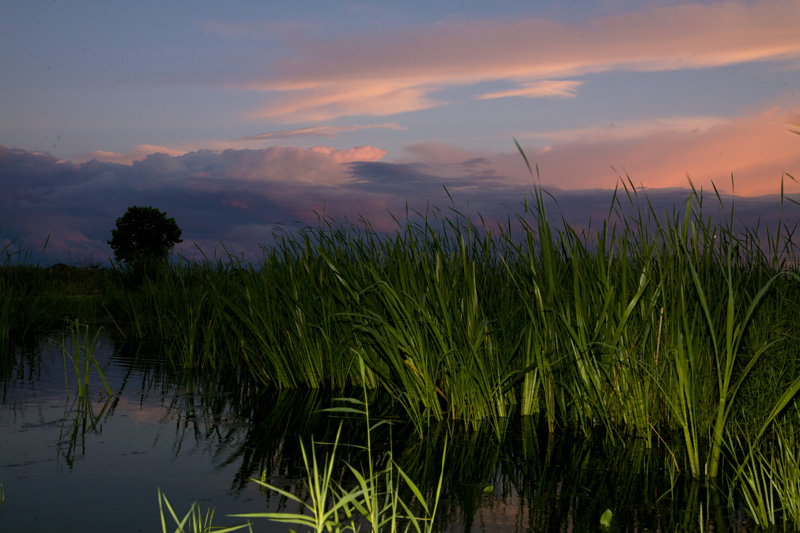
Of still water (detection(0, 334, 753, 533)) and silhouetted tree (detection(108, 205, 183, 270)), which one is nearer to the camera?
still water (detection(0, 334, 753, 533))

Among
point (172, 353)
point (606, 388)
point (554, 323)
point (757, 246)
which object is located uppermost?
point (757, 246)

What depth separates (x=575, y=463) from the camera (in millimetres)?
3678

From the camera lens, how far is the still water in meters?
2.98

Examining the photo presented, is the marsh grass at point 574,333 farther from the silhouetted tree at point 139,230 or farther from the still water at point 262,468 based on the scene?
the silhouetted tree at point 139,230

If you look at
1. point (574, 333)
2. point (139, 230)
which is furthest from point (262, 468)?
point (139, 230)

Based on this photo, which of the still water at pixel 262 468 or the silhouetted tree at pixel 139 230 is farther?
the silhouetted tree at pixel 139 230

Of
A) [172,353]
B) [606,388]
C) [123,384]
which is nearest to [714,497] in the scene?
[606,388]

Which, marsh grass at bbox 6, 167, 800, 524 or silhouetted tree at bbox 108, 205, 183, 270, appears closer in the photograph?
marsh grass at bbox 6, 167, 800, 524

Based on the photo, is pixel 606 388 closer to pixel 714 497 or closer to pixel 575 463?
pixel 575 463

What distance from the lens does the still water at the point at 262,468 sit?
298 centimetres

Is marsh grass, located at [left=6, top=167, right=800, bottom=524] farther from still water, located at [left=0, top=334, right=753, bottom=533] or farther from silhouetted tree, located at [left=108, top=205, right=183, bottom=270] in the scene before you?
silhouetted tree, located at [left=108, top=205, right=183, bottom=270]

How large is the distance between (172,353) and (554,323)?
506 centimetres

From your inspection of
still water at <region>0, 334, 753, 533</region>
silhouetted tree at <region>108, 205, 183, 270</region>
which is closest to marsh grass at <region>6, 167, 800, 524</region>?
still water at <region>0, 334, 753, 533</region>

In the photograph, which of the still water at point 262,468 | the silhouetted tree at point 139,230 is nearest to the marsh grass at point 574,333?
the still water at point 262,468
